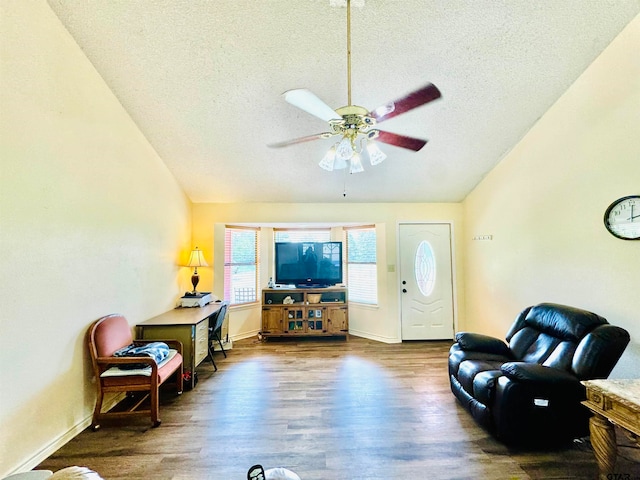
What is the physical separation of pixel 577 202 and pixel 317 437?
314cm

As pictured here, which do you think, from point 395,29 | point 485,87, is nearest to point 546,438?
point 485,87

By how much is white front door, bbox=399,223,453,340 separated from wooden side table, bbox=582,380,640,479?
3.19 meters

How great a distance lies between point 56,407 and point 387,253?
4.28 metres

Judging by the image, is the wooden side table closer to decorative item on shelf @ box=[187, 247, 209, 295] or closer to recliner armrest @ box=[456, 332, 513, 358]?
recliner armrest @ box=[456, 332, 513, 358]

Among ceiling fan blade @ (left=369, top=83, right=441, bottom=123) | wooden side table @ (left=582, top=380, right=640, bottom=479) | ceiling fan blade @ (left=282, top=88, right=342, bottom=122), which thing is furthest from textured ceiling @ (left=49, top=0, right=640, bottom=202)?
wooden side table @ (left=582, top=380, right=640, bottom=479)

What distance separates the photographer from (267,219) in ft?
16.7

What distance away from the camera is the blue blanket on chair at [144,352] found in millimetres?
2578

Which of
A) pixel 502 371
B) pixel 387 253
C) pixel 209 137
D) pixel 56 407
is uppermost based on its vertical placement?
pixel 209 137

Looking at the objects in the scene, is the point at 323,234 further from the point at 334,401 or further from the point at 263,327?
the point at 334,401

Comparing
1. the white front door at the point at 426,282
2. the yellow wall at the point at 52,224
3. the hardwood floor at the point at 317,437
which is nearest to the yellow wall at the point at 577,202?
the white front door at the point at 426,282

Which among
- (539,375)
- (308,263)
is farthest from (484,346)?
(308,263)

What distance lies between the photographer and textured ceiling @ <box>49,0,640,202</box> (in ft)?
7.36

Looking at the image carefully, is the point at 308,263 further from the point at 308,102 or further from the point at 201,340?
the point at 308,102

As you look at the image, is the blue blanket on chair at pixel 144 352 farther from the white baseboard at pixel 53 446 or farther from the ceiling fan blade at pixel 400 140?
the ceiling fan blade at pixel 400 140
